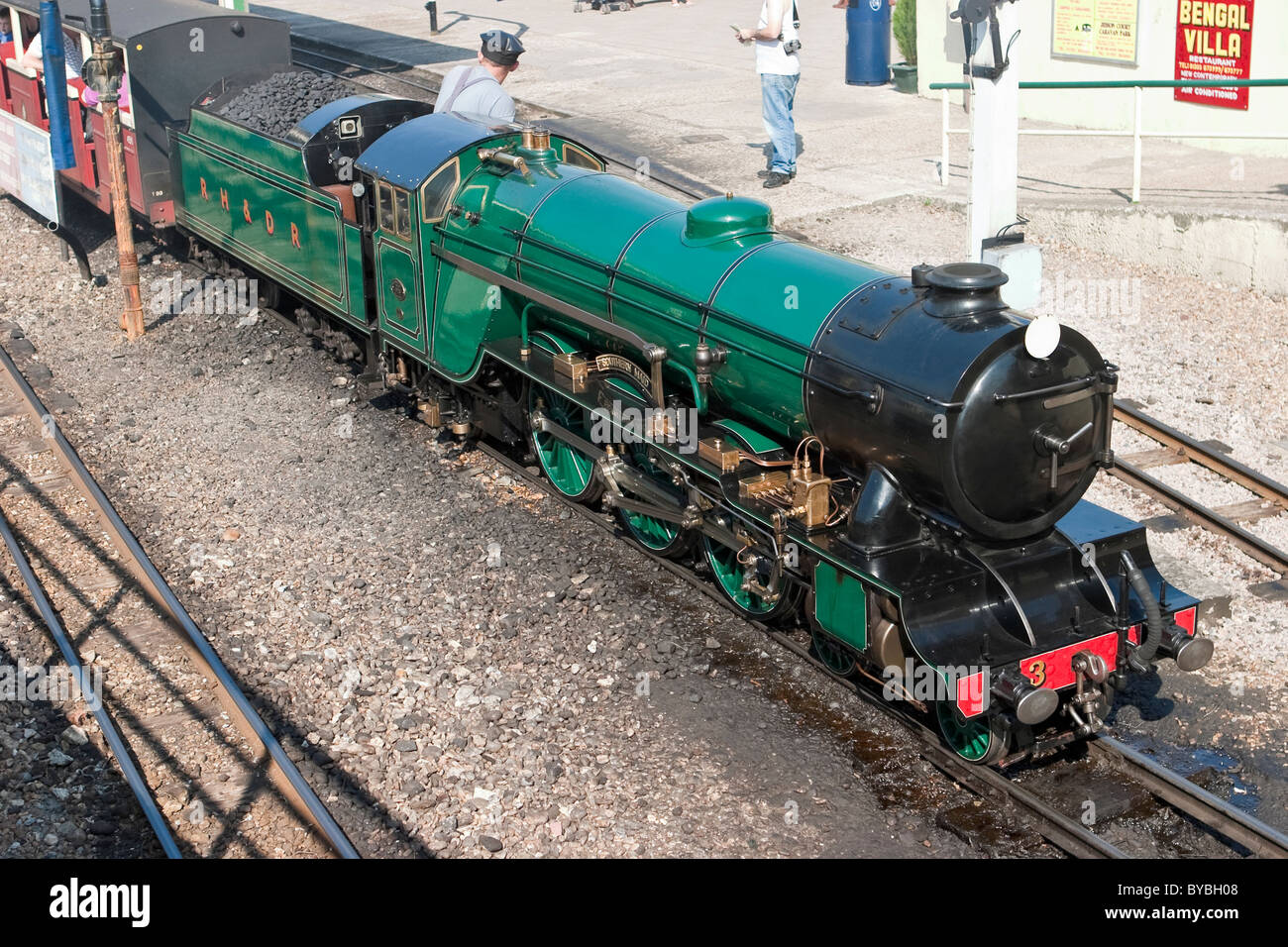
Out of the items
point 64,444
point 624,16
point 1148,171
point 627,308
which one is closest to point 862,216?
point 1148,171

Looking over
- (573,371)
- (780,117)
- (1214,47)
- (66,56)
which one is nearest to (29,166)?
(66,56)

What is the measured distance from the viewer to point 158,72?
13.8 m

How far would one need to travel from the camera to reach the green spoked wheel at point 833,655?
24.4 feet

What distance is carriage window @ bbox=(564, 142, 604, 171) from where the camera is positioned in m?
10.0

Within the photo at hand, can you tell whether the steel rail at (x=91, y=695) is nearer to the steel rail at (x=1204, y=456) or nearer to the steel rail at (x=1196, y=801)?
the steel rail at (x=1196, y=801)

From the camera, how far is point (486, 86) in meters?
11.0

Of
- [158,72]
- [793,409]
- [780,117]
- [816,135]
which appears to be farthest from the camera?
[816,135]

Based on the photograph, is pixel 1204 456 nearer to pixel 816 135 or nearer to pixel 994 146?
pixel 994 146

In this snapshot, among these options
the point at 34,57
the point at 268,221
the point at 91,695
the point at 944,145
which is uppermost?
the point at 34,57

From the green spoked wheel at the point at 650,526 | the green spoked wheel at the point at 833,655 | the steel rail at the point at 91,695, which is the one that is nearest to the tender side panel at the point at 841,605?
the green spoked wheel at the point at 833,655

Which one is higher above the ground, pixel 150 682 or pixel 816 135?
pixel 816 135

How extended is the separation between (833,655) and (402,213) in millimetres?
4710

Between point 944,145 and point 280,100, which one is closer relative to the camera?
point 280,100

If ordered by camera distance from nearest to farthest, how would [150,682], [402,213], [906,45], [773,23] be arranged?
[150,682], [402,213], [773,23], [906,45]
